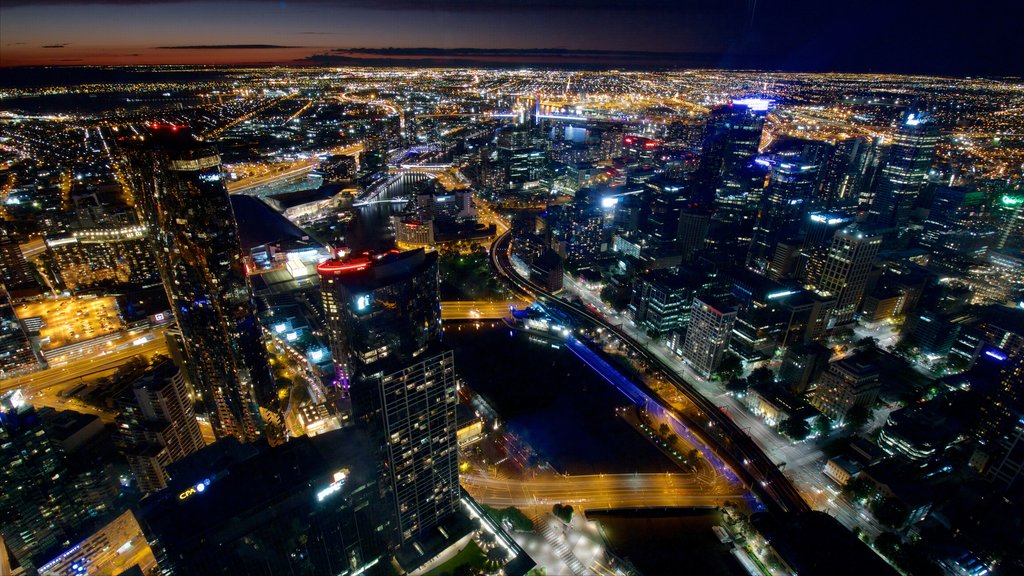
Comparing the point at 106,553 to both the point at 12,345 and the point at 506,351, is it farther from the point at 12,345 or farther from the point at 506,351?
the point at 506,351

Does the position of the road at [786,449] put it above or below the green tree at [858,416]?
below

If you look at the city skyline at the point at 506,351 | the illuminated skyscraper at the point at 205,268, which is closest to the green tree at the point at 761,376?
the city skyline at the point at 506,351

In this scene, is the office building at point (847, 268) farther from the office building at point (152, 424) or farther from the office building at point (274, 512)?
the office building at point (152, 424)

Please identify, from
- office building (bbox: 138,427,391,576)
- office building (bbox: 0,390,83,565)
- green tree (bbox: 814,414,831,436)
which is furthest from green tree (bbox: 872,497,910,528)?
office building (bbox: 0,390,83,565)

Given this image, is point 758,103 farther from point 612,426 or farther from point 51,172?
point 51,172

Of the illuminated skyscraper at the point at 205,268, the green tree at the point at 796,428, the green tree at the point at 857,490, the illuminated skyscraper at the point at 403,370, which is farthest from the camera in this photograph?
the green tree at the point at 796,428

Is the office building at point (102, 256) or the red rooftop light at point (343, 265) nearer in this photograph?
the red rooftop light at point (343, 265)

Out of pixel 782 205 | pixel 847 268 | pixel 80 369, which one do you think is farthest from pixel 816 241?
pixel 80 369
